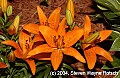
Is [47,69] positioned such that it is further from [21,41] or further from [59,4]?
[59,4]

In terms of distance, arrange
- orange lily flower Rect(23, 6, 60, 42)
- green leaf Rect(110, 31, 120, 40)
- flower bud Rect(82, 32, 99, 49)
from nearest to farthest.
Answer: flower bud Rect(82, 32, 99, 49)
orange lily flower Rect(23, 6, 60, 42)
green leaf Rect(110, 31, 120, 40)

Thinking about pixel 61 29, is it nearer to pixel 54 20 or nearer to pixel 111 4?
pixel 54 20

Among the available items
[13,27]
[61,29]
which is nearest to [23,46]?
[13,27]

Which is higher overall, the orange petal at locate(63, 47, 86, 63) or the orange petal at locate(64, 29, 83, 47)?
the orange petal at locate(64, 29, 83, 47)

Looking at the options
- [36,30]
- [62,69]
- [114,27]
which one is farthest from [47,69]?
[114,27]

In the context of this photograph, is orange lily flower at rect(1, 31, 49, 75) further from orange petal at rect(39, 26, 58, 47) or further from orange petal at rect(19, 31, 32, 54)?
orange petal at rect(39, 26, 58, 47)

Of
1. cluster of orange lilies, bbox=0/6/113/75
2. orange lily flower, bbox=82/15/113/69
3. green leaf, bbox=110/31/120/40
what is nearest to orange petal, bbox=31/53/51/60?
cluster of orange lilies, bbox=0/6/113/75
